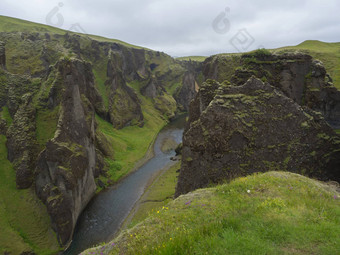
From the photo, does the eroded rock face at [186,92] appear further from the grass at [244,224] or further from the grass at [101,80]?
the grass at [244,224]

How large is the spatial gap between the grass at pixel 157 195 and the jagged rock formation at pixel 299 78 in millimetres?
25001

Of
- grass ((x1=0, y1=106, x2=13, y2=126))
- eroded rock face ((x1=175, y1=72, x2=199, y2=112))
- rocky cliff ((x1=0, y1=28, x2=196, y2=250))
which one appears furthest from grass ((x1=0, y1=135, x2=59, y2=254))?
eroded rock face ((x1=175, y1=72, x2=199, y2=112))

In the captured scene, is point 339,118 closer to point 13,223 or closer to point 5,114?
point 13,223

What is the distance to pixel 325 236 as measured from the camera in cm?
819

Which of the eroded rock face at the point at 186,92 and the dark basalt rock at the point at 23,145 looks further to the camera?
the eroded rock face at the point at 186,92

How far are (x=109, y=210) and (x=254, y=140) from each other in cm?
3105

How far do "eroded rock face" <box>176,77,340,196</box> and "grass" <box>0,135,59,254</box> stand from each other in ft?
71.6

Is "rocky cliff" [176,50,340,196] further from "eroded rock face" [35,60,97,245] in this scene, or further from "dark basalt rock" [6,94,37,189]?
"dark basalt rock" [6,94,37,189]

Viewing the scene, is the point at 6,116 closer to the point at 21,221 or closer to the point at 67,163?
the point at 67,163

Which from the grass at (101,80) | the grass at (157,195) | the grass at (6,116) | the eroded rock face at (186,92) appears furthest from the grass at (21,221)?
the eroded rock face at (186,92)

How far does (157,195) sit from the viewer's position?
44000 millimetres

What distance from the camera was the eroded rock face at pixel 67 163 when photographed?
3294cm

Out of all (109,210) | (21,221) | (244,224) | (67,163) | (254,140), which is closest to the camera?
(244,224)

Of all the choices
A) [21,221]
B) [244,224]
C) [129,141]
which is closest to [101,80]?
[129,141]
